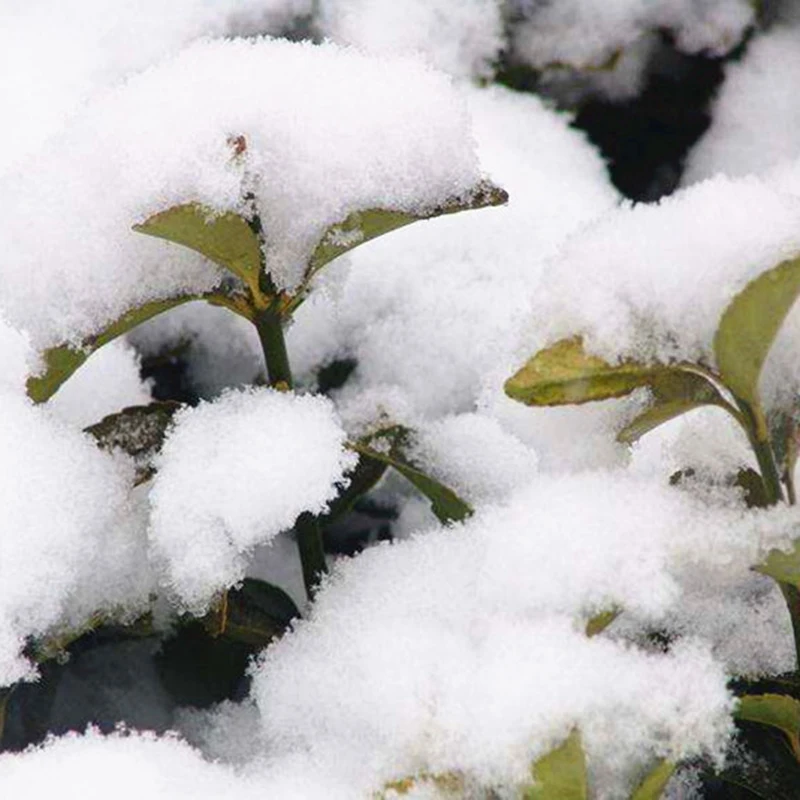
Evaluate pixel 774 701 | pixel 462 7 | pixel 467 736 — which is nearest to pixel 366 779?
pixel 467 736

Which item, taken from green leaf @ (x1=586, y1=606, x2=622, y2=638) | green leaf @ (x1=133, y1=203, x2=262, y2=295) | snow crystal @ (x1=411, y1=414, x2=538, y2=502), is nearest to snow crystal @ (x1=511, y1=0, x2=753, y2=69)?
snow crystal @ (x1=411, y1=414, x2=538, y2=502)

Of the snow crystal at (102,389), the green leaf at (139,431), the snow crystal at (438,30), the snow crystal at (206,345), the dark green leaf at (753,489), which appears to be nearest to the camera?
the dark green leaf at (753,489)

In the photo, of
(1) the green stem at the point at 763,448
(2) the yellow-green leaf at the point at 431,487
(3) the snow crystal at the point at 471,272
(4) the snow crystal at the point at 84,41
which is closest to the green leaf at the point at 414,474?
(2) the yellow-green leaf at the point at 431,487

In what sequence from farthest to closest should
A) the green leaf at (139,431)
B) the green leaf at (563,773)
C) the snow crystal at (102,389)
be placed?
the snow crystal at (102,389) < the green leaf at (139,431) < the green leaf at (563,773)

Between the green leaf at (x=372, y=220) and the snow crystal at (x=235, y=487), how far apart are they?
0.26 ft

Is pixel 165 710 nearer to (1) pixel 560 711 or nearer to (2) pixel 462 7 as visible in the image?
(1) pixel 560 711

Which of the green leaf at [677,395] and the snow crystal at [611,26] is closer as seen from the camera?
the green leaf at [677,395]

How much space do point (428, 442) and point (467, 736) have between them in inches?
10.3

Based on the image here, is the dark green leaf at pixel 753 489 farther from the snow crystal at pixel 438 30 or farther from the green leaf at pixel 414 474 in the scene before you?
the snow crystal at pixel 438 30

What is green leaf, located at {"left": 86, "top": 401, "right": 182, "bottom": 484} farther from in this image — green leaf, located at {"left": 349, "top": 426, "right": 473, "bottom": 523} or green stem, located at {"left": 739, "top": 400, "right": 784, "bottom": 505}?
green stem, located at {"left": 739, "top": 400, "right": 784, "bottom": 505}

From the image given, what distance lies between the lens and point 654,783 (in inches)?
20.2

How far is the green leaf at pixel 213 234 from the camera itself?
24.1 inches

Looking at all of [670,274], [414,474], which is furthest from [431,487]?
[670,274]

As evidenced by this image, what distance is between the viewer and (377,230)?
0.67 m
